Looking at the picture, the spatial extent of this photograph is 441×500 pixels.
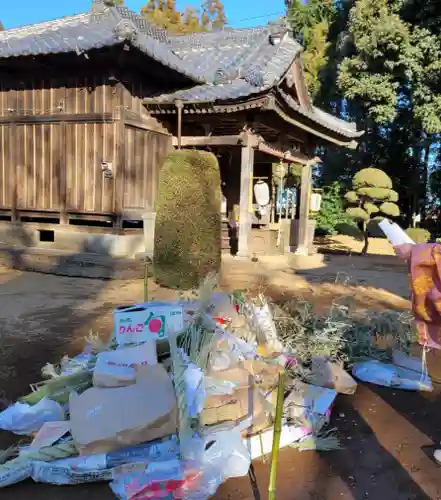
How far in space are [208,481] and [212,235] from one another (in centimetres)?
597

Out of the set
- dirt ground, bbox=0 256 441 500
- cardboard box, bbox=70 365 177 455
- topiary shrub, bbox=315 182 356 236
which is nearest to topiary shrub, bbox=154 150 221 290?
dirt ground, bbox=0 256 441 500

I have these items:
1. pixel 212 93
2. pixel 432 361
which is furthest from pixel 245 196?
pixel 432 361

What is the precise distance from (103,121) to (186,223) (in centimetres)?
323

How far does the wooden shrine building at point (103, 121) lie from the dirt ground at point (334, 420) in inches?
103

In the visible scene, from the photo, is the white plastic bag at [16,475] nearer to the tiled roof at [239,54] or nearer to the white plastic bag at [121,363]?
the white plastic bag at [121,363]

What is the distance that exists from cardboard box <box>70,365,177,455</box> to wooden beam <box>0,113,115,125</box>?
785 centimetres

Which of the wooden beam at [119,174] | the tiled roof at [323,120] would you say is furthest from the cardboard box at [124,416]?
the tiled roof at [323,120]

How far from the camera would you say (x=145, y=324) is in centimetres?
339

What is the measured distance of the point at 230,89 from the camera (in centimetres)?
1059

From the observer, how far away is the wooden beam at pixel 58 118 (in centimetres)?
985

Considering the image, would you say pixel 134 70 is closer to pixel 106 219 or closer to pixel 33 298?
pixel 106 219

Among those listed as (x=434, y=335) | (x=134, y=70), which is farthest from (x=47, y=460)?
(x=134, y=70)

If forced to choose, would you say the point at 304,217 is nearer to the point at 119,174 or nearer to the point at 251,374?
the point at 119,174

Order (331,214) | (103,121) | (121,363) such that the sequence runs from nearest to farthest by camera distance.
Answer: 1. (121,363)
2. (103,121)
3. (331,214)
